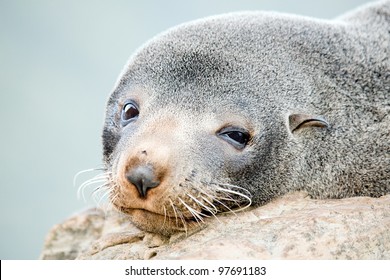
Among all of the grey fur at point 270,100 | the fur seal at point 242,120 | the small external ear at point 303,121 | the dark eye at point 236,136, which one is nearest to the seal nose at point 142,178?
the fur seal at point 242,120

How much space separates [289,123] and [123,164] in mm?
1334

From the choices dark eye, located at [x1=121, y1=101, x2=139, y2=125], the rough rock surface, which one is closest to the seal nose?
the rough rock surface

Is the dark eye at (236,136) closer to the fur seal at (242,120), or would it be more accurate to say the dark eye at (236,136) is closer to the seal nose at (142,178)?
the fur seal at (242,120)

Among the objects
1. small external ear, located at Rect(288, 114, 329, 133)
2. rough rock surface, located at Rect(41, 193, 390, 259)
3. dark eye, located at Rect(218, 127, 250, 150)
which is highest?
small external ear, located at Rect(288, 114, 329, 133)

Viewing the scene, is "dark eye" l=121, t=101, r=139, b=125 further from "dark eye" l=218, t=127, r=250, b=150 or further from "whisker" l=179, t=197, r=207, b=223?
"whisker" l=179, t=197, r=207, b=223

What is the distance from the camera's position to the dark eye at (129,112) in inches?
159

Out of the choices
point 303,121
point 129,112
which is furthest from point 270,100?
point 129,112

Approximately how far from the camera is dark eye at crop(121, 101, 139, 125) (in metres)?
4.04

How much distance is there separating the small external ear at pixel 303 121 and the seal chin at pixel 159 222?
1046 millimetres

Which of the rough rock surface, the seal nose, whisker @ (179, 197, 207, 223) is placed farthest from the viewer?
whisker @ (179, 197, 207, 223)

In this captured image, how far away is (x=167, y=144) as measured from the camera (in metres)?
3.43
